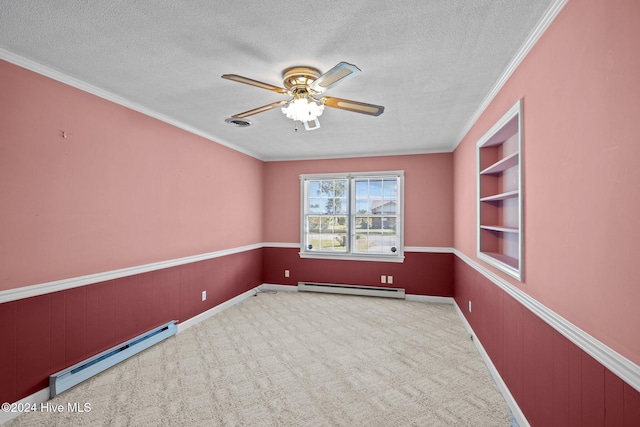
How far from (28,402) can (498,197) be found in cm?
412

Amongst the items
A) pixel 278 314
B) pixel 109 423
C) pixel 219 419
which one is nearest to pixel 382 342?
pixel 278 314

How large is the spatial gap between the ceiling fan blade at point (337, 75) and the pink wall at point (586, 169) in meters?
1.07

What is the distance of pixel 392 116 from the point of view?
3.35 meters

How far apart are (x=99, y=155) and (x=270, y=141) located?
2278mm

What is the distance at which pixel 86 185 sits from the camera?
261cm

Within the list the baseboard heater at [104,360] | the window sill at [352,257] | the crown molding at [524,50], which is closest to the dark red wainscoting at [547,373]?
the crown molding at [524,50]

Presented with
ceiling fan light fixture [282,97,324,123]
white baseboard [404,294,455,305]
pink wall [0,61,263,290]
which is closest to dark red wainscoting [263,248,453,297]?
white baseboard [404,294,455,305]

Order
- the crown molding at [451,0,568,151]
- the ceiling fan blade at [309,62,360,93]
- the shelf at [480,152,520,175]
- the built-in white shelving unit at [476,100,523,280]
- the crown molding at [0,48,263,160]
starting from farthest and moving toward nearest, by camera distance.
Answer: the built-in white shelving unit at [476,100,523,280] < the shelf at [480,152,520,175] < the crown molding at [0,48,263,160] < the ceiling fan blade at [309,62,360,93] < the crown molding at [451,0,568,151]

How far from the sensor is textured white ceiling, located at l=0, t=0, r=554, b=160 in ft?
5.26

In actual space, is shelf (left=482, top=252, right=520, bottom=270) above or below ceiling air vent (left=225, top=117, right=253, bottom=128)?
below

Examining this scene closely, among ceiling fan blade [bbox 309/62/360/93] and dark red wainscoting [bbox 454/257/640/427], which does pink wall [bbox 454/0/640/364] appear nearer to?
dark red wainscoting [bbox 454/257/640/427]

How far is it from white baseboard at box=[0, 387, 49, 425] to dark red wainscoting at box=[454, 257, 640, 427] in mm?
3513

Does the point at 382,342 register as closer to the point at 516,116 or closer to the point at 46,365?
the point at 516,116

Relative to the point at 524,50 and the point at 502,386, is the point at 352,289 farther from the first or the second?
the point at 524,50
